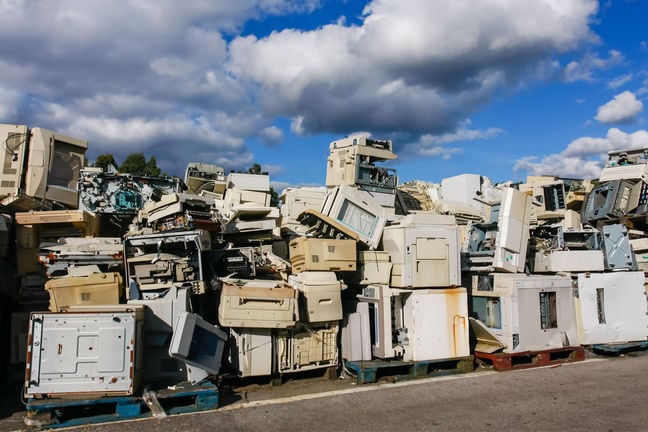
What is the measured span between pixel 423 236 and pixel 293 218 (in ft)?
8.47

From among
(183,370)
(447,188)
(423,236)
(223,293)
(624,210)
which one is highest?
(447,188)

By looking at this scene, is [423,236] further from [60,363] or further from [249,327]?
[60,363]

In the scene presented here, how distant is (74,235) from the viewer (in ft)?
21.0

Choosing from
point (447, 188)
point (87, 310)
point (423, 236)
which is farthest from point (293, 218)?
point (447, 188)

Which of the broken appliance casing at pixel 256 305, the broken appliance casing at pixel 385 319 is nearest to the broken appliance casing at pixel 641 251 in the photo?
the broken appliance casing at pixel 385 319

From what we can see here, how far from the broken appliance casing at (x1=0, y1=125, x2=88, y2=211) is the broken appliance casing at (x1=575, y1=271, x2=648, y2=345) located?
7645mm

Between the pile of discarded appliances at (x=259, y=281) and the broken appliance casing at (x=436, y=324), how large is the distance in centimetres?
2

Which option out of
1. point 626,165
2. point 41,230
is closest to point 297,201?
point 41,230

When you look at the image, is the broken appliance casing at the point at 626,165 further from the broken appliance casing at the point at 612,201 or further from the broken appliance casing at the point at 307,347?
the broken appliance casing at the point at 307,347

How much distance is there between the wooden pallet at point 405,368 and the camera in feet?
18.9

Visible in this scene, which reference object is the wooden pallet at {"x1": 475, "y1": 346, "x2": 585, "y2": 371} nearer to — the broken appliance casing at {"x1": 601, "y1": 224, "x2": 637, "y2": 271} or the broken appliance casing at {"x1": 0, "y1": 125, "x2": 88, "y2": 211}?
the broken appliance casing at {"x1": 601, "y1": 224, "x2": 637, "y2": 271}

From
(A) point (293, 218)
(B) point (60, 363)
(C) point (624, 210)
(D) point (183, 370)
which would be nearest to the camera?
(B) point (60, 363)

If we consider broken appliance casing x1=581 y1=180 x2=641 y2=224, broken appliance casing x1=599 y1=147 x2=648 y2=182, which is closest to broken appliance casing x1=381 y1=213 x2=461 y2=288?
broken appliance casing x1=581 y1=180 x2=641 y2=224

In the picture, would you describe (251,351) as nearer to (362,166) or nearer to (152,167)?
(362,166)
